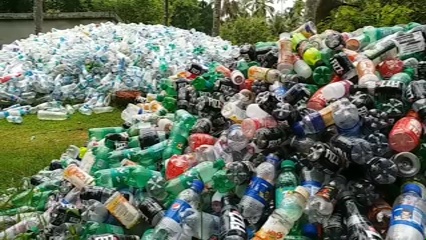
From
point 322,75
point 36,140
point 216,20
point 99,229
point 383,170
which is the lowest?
point 36,140

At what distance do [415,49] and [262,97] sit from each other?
0.80 meters

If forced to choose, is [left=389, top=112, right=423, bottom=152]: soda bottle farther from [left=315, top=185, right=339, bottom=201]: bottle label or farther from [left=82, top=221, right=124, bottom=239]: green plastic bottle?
[left=82, top=221, right=124, bottom=239]: green plastic bottle

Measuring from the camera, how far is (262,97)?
9.87ft

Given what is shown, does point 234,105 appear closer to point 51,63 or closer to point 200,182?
point 200,182

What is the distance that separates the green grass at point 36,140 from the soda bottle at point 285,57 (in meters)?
2.00

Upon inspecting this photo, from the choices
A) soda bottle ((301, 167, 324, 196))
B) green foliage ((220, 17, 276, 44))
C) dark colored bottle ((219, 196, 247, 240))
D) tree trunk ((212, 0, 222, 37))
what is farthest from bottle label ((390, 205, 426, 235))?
green foliage ((220, 17, 276, 44))

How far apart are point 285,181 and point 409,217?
0.59 m

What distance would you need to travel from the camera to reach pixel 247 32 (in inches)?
688

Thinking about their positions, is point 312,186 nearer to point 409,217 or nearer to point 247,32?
point 409,217

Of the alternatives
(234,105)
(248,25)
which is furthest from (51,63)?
(248,25)

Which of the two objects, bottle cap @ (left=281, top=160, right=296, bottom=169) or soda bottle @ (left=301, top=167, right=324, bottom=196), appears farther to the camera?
bottle cap @ (left=281, top=160, right=296, bottom=169)

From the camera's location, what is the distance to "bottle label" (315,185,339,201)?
→ 2.38 metres

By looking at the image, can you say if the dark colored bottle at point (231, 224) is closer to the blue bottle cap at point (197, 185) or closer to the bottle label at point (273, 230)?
the bottle label at point (273, 230)

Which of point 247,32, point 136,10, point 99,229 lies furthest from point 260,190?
point 136,10
